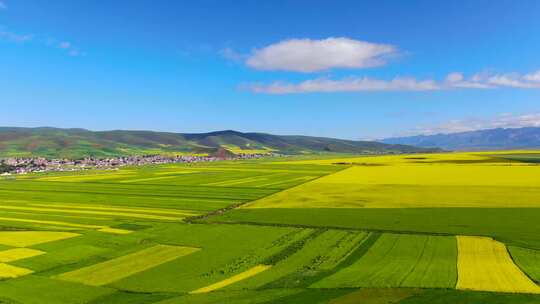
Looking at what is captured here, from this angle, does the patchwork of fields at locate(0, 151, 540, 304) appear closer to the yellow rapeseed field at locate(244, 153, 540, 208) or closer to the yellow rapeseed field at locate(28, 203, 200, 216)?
the yellow rapeseed field at locate(28, 203, 200, 216)

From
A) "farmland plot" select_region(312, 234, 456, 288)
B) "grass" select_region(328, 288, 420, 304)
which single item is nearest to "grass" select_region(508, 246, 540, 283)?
"farmland plot" select_region(312, 234, 456, 288)

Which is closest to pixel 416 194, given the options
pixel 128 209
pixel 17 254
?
pixel 128 209

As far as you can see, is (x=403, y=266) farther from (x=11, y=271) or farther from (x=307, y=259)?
(x=11, y=271)

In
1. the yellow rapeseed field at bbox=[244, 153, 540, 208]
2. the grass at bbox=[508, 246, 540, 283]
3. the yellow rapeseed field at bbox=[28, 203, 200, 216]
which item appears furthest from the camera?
the yellow rapeseed field at bbox=[244, 153, 540, 208]

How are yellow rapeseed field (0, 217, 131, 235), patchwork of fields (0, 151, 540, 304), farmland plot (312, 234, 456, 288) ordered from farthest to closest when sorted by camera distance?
yellow rapeseed field (0, 217, 131, 235)
farmland plot (312, 234, 456, 288)
patchwork of fields (0, 151, 540, 304)

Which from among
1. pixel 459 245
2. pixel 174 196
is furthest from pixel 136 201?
pixel 459 245

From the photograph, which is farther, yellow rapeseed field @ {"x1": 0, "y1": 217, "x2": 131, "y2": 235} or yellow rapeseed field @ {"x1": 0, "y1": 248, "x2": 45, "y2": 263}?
yellow rapeseed field @ {"x1": 0, "y1": 217, "x2": 131, "y2": 235}

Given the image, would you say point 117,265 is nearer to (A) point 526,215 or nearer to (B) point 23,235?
(B) point 23,235
